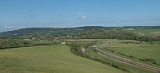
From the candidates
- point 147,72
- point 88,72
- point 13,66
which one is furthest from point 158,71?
point 13,66

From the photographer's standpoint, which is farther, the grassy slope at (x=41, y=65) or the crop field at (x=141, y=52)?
the crop field at (x=141, y=52)

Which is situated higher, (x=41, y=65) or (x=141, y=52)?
(x=41, y=65)

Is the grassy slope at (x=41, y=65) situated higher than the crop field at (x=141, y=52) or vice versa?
the grassy slope at (x=41, y=65)

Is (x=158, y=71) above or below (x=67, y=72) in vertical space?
below

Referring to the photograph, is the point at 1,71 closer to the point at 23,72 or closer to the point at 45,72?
the point at 23,72

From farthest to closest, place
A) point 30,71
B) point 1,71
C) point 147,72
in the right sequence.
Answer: point 147,72 < point 30,71 < point 1,71

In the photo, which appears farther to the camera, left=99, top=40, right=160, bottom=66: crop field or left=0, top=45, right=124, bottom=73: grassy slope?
left=99, top=40, right=160, bottom=66: crop field

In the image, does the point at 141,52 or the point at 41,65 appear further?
the point at 141,52

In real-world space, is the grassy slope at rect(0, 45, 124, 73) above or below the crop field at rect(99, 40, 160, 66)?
above

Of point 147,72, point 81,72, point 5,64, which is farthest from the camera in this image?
point 147,72

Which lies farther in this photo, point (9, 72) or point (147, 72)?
point (147, 72)

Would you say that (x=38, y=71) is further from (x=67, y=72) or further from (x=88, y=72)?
(x=88, y=72)
